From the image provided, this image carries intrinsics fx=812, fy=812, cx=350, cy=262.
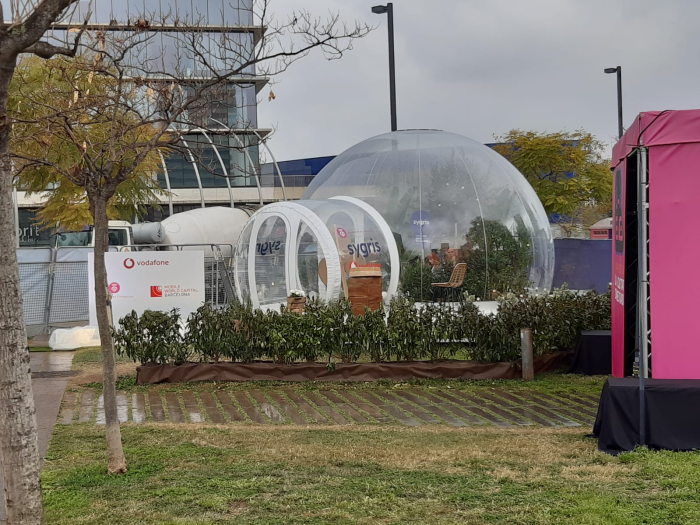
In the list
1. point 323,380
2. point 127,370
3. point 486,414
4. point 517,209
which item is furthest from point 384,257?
point 486,414

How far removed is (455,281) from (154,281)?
552 cm

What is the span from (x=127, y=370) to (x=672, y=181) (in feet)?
30.9

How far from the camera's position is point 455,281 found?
15.2 metres

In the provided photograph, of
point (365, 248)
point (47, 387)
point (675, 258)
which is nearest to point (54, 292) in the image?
point (47, 387)

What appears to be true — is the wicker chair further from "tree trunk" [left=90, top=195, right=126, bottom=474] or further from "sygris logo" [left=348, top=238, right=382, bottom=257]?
"tree trunk" [left=90, top=195, right=126, bottom=474]

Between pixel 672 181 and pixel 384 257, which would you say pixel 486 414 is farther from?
pixel 384 257

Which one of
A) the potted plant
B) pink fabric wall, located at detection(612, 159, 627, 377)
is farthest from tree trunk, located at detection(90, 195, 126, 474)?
the potted plant

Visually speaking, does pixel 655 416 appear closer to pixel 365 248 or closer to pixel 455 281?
pixel 455 281

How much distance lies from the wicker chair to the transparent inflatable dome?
0.10m

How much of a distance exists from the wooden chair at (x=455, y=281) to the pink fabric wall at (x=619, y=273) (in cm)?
552

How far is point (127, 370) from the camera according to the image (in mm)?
13578

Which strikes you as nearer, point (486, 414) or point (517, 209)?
point (486, 414)

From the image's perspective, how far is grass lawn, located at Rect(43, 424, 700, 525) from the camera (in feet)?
17.4

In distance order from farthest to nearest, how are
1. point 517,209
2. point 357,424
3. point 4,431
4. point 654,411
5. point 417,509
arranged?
point 517,209, point 357,424, point 654,411, point 417,509, point 4,431
